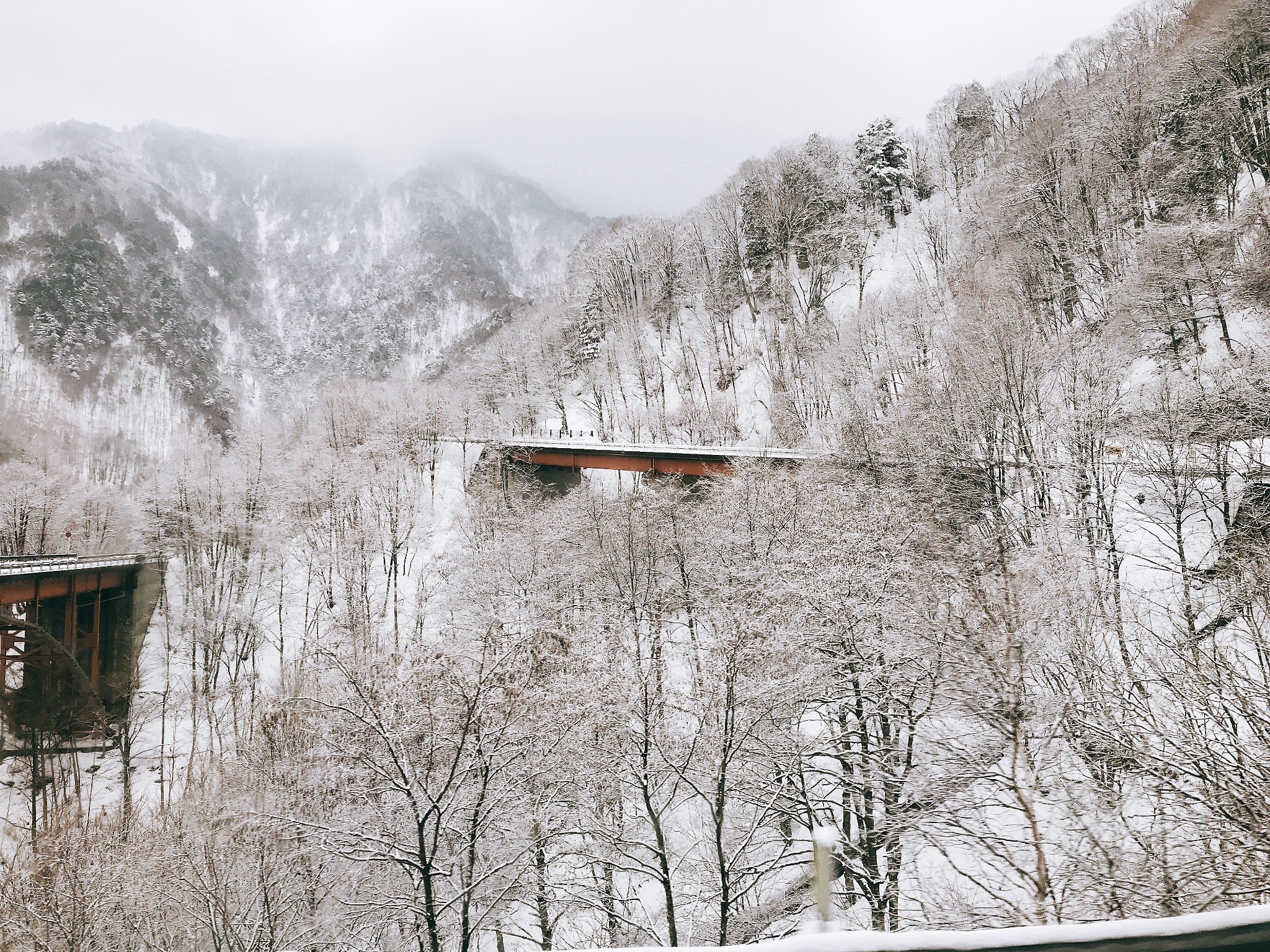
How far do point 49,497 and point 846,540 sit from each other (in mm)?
49279

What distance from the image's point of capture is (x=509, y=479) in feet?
123

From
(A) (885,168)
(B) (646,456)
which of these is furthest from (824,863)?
(A) (885,168)

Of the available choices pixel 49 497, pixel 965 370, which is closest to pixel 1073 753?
pixel 965 370

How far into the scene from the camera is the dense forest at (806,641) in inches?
398

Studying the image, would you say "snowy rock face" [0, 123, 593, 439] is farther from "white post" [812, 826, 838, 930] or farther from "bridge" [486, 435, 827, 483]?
"white post" [812, 826, 838, 930]

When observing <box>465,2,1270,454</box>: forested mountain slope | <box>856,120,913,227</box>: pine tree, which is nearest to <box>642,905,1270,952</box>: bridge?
<box>465,2,1270,454</box>: forested mountain slope

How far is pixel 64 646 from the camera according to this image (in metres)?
25.8

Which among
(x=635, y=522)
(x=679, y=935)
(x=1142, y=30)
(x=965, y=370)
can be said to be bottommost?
(x=679, y=935)

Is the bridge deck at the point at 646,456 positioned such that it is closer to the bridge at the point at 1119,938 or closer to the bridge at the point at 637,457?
the bridge at the point at 637,457

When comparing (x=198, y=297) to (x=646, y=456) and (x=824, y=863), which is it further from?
(x=824, y=863)

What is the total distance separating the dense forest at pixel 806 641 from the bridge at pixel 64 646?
1.90 metres

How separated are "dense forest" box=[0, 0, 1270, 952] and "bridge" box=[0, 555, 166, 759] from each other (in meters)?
1.90

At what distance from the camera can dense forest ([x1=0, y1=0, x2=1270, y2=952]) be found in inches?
398

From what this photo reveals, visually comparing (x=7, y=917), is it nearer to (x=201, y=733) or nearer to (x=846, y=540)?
(x=201, y=733)
